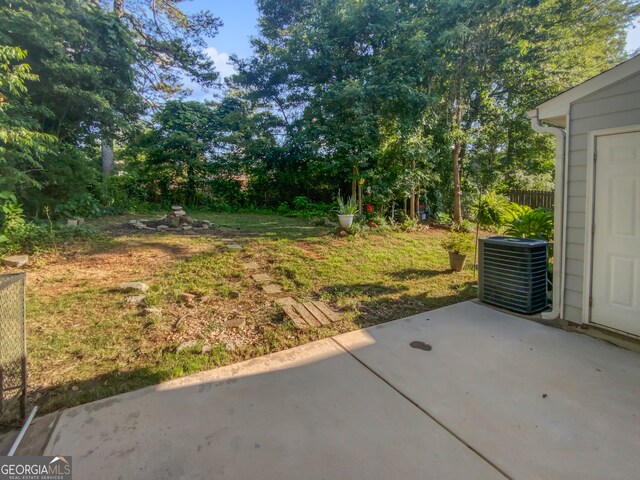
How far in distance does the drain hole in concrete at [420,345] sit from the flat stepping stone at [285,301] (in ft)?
4.28

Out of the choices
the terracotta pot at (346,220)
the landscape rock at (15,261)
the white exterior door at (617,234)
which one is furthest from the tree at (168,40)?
the white exterior door at (617,234)

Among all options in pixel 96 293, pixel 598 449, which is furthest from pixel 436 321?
pixel 96 293

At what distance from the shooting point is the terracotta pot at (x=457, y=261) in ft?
14.8

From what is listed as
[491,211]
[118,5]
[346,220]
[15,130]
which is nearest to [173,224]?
[15,130]

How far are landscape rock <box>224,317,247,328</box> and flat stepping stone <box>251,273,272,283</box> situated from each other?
1.07 m

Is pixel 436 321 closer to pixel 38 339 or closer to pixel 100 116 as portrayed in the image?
pixel 38 339

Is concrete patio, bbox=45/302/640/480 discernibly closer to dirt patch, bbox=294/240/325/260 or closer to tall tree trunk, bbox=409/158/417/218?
dirt patch, bbox=294/240/325/260

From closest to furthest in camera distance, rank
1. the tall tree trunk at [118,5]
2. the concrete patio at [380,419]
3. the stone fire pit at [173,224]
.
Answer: the concrete patio at [380,419], the stone fire pit at [173,224], the tall tree trunk at [118,5]

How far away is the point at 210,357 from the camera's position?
2328 mm

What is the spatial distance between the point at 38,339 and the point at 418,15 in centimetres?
963

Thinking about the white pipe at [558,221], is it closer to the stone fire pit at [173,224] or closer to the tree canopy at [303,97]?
the tree canopy at [303,97]

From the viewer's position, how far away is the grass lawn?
222cm

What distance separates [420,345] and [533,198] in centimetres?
907

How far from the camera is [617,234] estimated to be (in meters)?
2.56
